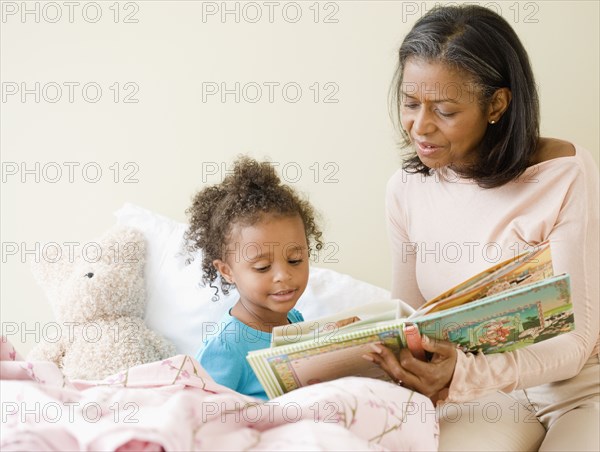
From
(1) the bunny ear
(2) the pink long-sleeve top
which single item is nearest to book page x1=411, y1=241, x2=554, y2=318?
(2) the pink long-sleeve top

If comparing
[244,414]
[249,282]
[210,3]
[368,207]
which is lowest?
[244,414]

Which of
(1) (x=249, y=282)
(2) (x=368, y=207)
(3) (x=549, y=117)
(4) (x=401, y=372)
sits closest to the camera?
(4) (x=401, y=372)

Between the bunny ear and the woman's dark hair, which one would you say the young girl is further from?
the bunny ear

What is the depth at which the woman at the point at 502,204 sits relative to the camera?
1.37 m

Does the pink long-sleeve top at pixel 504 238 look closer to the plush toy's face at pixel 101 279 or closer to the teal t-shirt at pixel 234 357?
the teal t-shirt at pixel 234 357

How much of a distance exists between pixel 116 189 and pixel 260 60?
0.60 metres

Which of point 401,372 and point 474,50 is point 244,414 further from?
point 474,50

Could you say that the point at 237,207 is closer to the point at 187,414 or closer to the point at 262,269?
the point at 262,269

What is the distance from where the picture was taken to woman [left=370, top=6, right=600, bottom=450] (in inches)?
53.9

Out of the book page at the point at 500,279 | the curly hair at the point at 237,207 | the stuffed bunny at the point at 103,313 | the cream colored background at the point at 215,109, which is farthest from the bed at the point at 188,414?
the cream colored background at the point at 215,109

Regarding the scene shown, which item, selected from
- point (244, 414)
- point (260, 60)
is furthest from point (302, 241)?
point (260, 60)

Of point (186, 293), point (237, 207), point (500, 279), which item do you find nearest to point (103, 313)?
point (186, 293)

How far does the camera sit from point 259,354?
115 cm

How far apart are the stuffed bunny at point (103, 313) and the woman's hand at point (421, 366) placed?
824 mm
